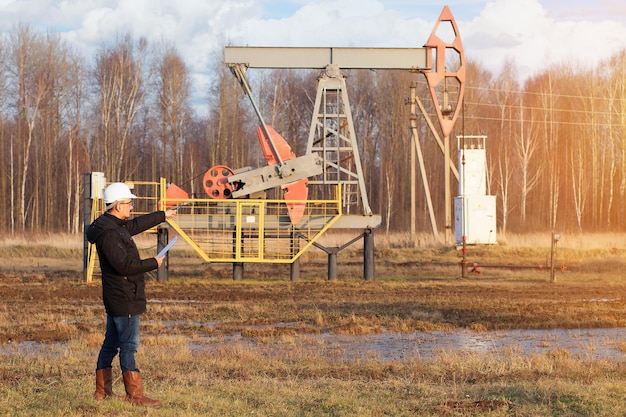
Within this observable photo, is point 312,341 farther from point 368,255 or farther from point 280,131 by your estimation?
point 280,131

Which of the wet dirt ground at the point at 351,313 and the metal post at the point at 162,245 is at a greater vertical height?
the metal post at the point at 162,245

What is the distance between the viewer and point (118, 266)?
28.8ft

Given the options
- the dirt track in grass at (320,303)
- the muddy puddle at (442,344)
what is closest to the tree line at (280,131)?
the dirt track in grass at (320,303)

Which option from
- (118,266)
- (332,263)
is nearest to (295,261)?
(332,263)

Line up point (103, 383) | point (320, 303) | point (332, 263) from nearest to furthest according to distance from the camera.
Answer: point (103, 383), point (320, 303), point (332, 263)

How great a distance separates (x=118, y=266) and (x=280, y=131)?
177 feet

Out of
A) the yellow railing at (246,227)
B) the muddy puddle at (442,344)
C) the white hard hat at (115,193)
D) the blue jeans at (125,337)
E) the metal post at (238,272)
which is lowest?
the muddy puddle at (442,344)

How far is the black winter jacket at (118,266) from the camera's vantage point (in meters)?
8.79

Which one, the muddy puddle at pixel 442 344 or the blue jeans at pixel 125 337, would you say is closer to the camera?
the blue jeans at pixel 125 337

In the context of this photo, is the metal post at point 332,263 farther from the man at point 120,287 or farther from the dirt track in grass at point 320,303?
the man at point 120,287

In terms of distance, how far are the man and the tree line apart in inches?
1758

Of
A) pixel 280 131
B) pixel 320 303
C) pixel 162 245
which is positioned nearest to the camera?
pixel 320 303

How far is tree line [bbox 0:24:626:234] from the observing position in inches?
2309

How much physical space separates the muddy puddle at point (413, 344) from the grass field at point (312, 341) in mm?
116
